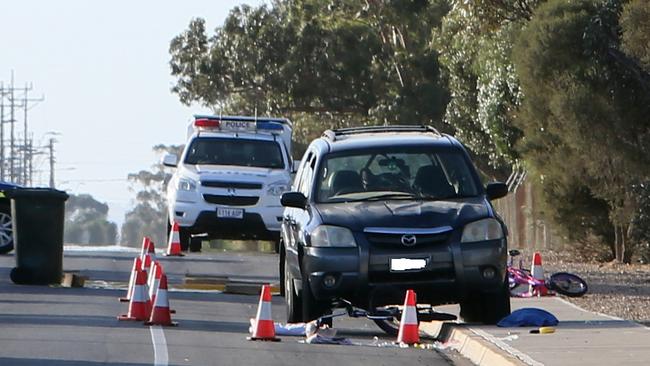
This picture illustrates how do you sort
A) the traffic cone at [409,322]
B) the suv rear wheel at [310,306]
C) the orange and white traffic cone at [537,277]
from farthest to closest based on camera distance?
the orange and white traffic cone at [537,277] → the suv rear wheel at [310,306] → the traffic cone at [409,322]

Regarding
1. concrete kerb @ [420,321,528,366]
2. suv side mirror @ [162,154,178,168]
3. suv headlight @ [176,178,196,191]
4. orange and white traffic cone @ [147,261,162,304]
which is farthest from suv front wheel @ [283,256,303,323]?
suv side mirror @ [162,154,178,168]

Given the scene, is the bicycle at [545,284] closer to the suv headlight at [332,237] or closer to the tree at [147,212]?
the suv headlight at [332,237]

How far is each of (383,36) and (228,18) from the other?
548cm

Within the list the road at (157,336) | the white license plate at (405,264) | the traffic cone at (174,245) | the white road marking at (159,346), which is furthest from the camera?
the traffic cone at (174,245)

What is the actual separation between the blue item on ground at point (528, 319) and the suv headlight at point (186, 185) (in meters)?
12.6

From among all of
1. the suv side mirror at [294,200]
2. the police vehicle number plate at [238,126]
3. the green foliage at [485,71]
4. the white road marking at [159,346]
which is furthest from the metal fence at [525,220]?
the white road marking at [159,346]

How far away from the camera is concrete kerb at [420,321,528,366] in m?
11.7

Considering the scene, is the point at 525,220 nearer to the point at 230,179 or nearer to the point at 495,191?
the point at 230,179

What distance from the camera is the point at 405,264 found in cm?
1375

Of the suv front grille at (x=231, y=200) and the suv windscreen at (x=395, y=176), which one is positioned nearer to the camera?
the suv windscreen at (x=395, y=176)

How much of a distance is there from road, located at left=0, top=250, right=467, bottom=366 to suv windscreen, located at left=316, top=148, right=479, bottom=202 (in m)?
1.36

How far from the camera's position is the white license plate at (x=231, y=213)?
2605 cm

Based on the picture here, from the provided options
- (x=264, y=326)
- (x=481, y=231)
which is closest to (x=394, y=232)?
(x=481, y=231)

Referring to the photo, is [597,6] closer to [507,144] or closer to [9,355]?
[507,144]
